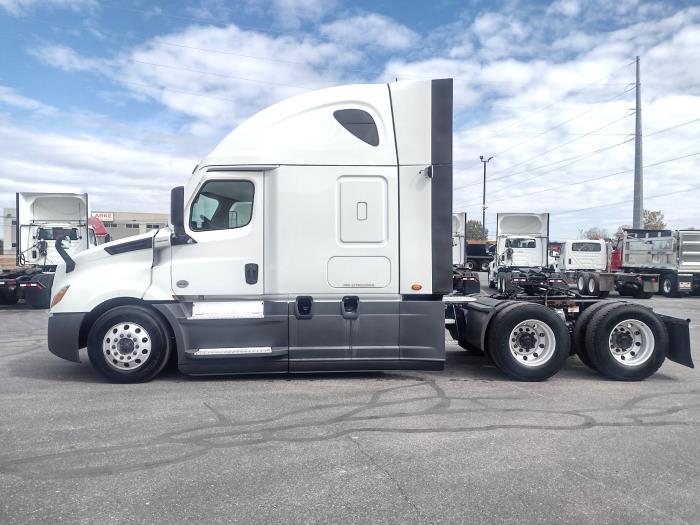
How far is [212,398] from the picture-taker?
243 inches

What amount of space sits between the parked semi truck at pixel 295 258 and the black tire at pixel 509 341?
828mm

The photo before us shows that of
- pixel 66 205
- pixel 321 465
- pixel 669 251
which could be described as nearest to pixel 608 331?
pixel 321 465

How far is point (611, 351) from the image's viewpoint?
7207 mm

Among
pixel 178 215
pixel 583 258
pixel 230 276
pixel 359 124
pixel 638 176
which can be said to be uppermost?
pixel 638 176

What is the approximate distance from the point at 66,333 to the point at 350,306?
3.38 metres

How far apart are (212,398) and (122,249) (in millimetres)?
2149

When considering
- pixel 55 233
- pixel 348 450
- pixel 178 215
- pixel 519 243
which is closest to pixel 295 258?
pixel 178 215

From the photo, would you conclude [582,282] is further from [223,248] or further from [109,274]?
[109,274]

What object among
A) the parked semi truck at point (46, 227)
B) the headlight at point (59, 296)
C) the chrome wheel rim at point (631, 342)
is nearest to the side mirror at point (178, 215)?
the headlight at point (59, 296)

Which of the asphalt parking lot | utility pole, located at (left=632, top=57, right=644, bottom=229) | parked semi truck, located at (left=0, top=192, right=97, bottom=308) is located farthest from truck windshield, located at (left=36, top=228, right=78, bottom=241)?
utility pole, located at (left=632, top=57, right=644, bottom=229)

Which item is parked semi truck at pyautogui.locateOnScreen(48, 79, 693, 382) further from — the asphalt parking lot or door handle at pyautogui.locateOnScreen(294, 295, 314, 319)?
the asphalt parking lot

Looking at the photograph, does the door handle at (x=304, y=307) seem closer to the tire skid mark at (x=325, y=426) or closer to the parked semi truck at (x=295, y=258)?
the parked semi truck at (x=295, y=258)

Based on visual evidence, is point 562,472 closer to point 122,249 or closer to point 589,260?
point 122,249

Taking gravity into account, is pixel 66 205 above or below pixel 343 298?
above
